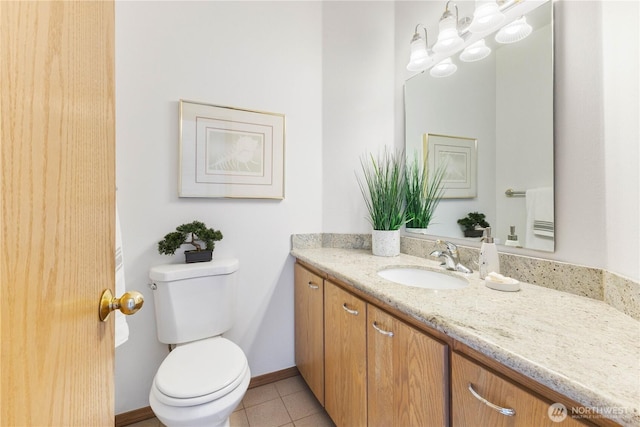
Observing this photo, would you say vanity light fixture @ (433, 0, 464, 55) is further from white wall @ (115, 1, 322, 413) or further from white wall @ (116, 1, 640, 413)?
white wall @ (115, 1, 322, 413)

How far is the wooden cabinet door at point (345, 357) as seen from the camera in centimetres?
107

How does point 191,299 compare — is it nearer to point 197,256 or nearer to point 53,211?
point 197,256

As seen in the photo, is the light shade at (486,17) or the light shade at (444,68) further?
the light shade at (444,68)

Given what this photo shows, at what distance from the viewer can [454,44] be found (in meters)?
1.39

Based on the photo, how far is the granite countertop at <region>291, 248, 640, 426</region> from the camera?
1.50ft

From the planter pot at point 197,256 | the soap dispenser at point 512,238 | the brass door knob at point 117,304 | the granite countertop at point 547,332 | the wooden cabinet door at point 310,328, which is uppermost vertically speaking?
the soap dispenser at point 512,238

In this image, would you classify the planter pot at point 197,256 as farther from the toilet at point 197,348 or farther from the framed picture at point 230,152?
the framed picture at point 230,152

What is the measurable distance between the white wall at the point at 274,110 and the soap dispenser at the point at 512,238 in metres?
0.16

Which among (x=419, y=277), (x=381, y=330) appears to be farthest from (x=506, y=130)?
(x=381, y=330)

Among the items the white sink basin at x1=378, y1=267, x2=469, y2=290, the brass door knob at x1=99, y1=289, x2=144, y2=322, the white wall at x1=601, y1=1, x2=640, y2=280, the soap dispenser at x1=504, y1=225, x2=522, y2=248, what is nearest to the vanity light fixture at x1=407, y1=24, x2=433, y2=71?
the white wall at x1=601, y1=1, x2=640, y2=280

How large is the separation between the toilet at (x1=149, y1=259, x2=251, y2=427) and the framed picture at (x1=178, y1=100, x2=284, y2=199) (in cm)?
45

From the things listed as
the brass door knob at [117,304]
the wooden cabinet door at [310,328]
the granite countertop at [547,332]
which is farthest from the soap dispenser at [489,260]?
the brass door knob at [117,304]

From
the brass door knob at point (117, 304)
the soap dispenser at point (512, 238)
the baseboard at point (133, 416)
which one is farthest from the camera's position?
the baseboard at point (133, 416)

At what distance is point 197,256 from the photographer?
148cm
